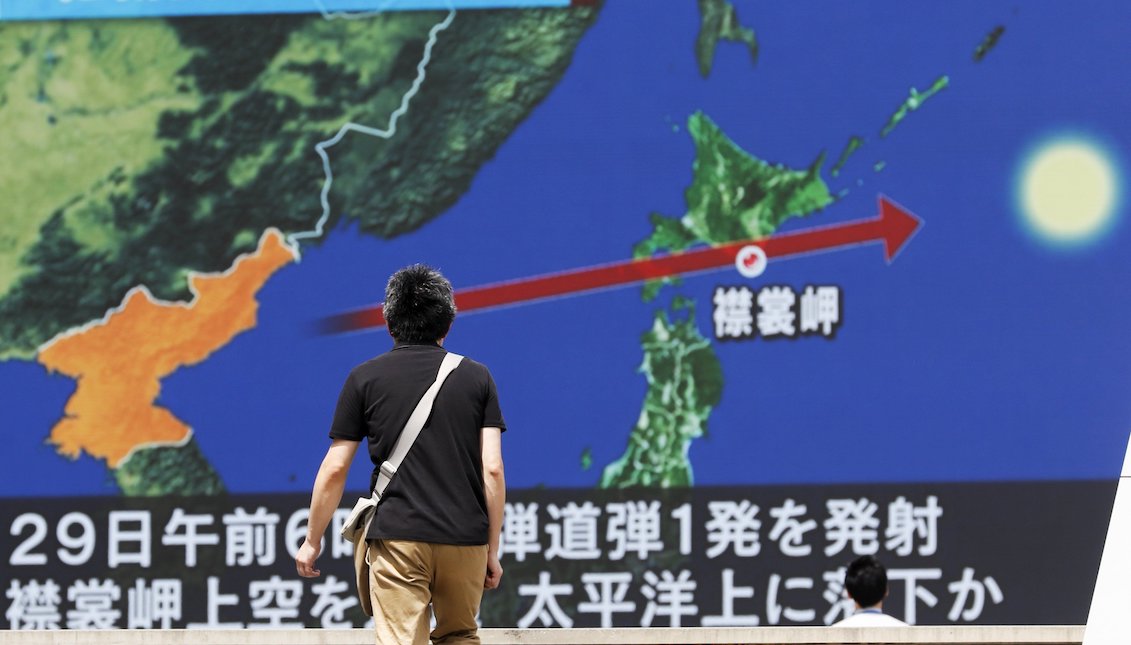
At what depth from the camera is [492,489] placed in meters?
3.73

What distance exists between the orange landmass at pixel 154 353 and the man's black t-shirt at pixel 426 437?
285cm

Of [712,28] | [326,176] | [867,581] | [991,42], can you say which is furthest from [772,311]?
[326,176]

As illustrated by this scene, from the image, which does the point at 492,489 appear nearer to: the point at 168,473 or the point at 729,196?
the point at 729,196

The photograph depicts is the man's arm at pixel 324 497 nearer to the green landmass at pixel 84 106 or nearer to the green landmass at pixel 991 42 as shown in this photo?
the green landmass at pixel 84 106

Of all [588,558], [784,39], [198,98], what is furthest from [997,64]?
[198,98]

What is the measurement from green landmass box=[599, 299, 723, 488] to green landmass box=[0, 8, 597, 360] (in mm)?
1080

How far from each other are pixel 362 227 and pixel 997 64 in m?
2.75

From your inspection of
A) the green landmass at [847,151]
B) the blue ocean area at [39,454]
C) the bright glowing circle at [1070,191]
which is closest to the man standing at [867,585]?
the green landmass at [847,151]

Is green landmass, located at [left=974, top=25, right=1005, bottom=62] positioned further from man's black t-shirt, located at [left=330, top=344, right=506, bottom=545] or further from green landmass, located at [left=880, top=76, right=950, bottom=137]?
man's black t-shirt, located at [left=330, top=344, right=506, bottom=545]

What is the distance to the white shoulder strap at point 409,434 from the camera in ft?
12.2

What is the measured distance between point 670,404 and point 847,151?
1.29 m

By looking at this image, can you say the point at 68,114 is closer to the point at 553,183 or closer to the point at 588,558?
the point at 553,183

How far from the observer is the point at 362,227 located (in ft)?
21.3

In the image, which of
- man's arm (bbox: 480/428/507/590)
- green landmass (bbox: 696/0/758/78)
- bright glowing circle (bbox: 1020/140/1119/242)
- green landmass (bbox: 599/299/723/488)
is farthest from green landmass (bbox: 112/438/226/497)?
bright glowing circle (bbox: 1020/140/1119/242)
